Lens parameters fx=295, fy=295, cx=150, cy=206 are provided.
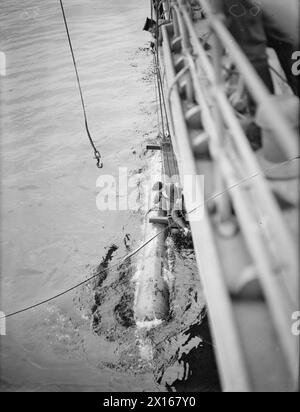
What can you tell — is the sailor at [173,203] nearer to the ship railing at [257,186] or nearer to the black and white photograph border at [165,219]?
the black and white photograph border at [165,219]

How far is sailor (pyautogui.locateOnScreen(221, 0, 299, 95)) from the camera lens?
117 inches

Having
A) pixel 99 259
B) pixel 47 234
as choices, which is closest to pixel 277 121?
pixel 99 259

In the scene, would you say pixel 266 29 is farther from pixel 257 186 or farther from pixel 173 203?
pixel 257 186

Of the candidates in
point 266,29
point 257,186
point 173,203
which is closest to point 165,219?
point 173,203

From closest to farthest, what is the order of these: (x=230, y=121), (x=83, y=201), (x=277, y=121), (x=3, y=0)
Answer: (x=277, y=121), (x=230, y=121), (x=83, y=201), (x=3, y=0)

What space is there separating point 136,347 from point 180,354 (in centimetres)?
65

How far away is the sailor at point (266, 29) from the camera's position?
9.75 feet

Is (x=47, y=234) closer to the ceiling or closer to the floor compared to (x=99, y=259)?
closer to the ceiling

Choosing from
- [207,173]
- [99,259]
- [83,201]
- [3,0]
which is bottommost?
[207,173]

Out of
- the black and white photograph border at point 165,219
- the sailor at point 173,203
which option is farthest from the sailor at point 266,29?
the sailor at point 173,203

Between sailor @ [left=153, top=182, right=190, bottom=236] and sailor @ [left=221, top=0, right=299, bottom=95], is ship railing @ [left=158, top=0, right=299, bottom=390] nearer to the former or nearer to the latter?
sailor @ [left=221, top=0, right=299, bottom=95]

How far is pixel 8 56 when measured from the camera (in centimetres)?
1395
